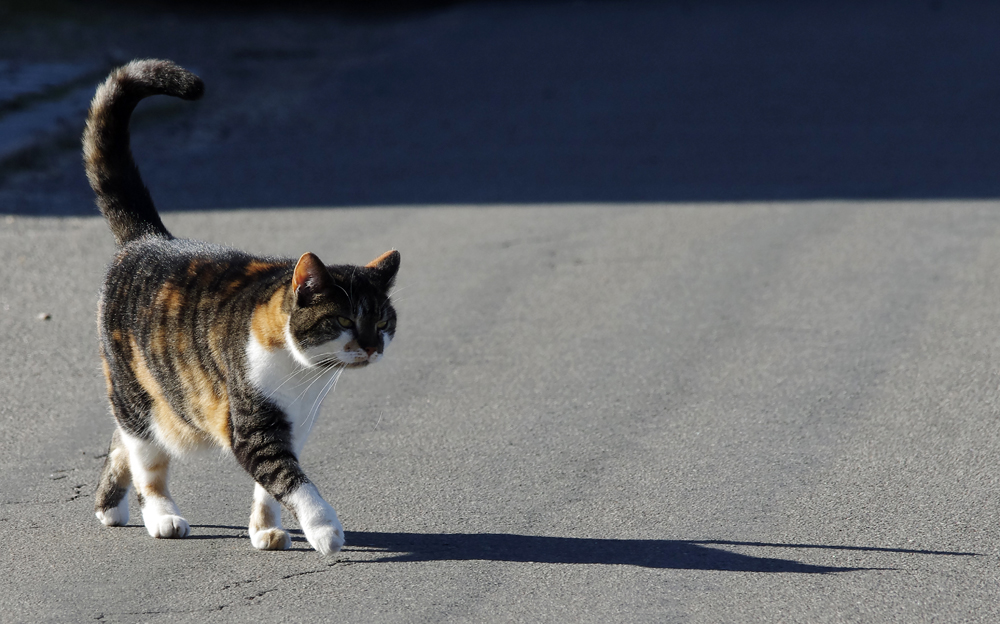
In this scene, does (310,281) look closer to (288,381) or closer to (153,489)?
(288,381)

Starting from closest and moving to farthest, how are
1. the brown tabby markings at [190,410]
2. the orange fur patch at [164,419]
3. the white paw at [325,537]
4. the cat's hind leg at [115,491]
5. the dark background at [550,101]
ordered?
the white paw at [325,537] → the brown tabby markings at [190,410] → the orange fur patch at [164,419] → the cat's hind leg at [115,491] → the dark background at [550,101]

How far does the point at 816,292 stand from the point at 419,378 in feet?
7.03

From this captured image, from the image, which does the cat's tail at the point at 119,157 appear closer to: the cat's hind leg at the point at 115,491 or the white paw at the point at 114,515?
the cat's hind leg at the point at 115,491

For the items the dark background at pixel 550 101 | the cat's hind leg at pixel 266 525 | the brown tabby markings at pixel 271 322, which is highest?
the dark background at pixel 550 101

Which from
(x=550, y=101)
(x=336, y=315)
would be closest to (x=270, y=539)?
(x=336, y=315)

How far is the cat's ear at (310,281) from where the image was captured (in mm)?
3064

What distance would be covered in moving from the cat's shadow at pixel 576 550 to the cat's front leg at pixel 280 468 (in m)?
0.26

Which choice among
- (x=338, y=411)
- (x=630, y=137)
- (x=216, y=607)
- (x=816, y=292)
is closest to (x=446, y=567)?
(x=216, y=607)

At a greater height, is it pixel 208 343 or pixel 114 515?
pixel 208 343

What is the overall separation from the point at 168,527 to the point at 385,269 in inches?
39.4

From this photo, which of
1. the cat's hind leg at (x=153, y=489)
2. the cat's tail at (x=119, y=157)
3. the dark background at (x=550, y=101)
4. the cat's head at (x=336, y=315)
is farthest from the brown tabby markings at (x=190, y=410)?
the dark background at (x=550, y=101)

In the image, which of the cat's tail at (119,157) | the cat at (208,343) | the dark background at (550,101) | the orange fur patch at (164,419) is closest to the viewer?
the cat at (208,343)

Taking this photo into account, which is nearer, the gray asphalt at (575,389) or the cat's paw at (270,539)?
the gray asphalt at (575,389)

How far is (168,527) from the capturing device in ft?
11.1
